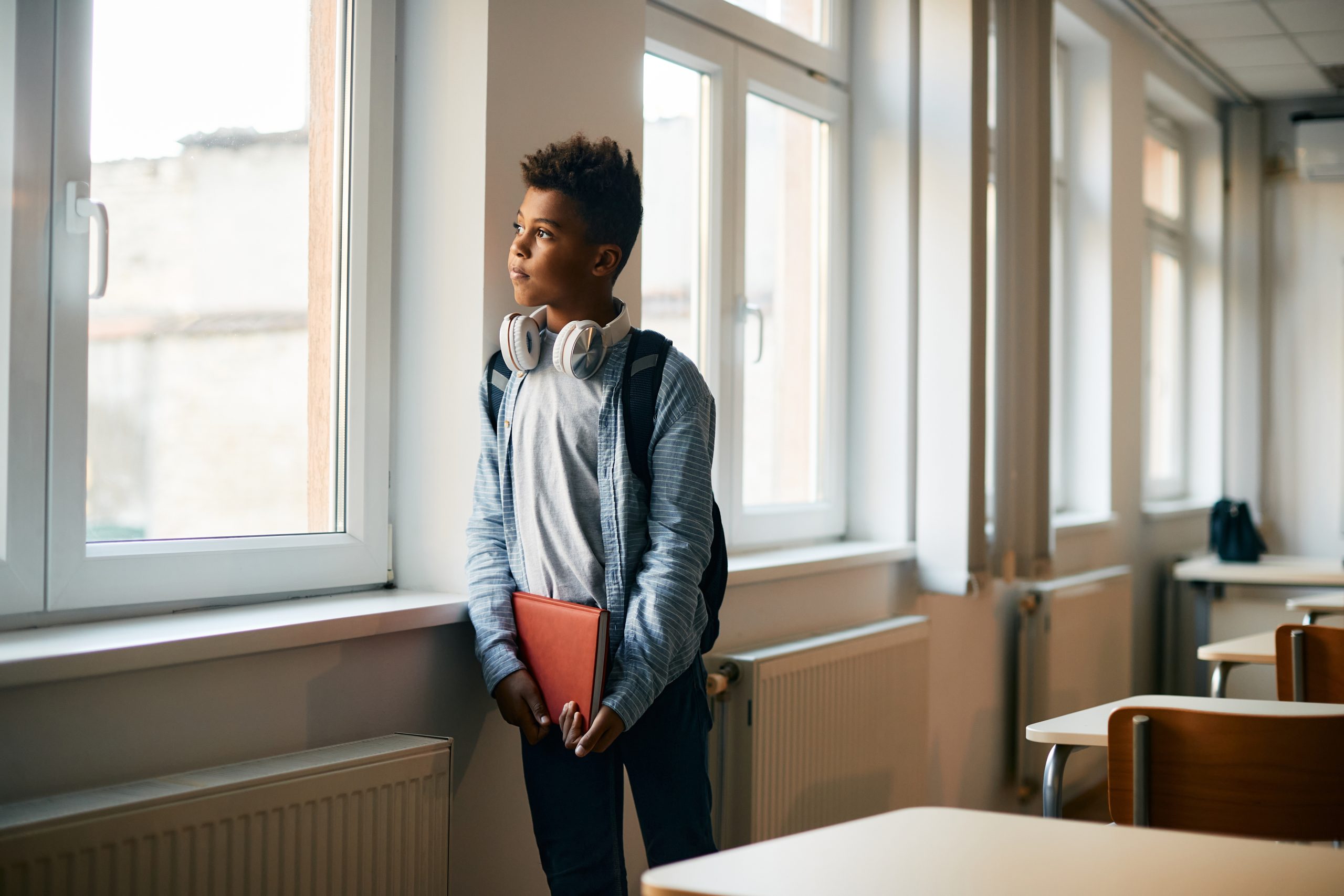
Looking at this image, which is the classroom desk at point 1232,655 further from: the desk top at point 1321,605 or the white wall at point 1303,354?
the white wall at point 1303,354

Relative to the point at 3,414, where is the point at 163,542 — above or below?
below

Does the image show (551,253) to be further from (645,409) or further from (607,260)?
(645,409)

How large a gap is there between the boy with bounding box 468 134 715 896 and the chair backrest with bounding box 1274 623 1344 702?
50.7 inches

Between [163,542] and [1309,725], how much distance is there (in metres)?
1.62

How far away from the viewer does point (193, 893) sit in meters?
1.34

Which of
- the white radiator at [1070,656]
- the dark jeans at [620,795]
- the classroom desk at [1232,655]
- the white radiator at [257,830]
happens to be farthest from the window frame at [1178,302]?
the white radiator at [257,830]

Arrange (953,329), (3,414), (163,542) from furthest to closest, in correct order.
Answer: (953,329) < (163,542) < (3,414)

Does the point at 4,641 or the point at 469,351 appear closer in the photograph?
the point at 4,641

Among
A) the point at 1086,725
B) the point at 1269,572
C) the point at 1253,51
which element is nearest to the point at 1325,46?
the point at 1253,51

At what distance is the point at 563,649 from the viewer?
1.57m

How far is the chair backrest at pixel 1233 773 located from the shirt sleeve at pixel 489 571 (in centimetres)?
86

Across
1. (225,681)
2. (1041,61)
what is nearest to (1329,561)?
(1041,61)

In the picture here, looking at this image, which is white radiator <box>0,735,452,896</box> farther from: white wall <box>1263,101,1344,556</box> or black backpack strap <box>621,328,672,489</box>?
white wall <box>1263,101,1344,556</box>

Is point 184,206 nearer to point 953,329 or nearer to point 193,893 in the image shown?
point 193,893
